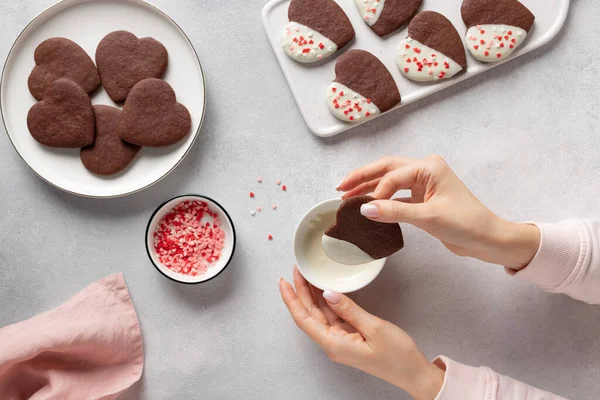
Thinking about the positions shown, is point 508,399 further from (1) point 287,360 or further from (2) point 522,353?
(1) point 287,360

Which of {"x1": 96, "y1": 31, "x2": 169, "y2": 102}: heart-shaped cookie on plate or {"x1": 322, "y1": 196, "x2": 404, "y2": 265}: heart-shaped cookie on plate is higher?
{"x1": 96, "y1": 31, "x2": 169, "y2": 102}: heart-shaped cookie on plate

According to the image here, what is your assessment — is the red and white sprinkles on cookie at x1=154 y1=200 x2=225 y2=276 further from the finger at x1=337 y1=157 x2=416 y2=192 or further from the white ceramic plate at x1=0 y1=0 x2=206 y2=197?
the finger at x1=337 y1=157 x2=416 y2=192

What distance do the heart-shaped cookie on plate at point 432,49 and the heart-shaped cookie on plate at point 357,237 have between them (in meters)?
0.41

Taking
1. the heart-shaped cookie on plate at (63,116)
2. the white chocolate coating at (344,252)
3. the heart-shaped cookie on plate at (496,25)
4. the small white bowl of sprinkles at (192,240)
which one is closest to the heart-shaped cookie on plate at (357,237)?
the white chocolate coating at (344,252)

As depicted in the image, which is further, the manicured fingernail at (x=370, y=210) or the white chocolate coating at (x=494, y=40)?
the white chocolate coating at (x=494, y=40)

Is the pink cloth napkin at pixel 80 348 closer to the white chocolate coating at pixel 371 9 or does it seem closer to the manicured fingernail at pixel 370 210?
the manicured fingernail at pixel 370 210

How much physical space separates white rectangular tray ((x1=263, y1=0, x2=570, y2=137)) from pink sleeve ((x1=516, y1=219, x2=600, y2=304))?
0.43 meters

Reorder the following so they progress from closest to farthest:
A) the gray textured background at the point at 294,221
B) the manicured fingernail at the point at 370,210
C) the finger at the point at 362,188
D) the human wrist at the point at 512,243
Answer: the manicured fingernail at the point at 370,210 → the human wrist at the point at 512,243 → the finger at the point at 362,188 → the gray textured background at the point at 294,221

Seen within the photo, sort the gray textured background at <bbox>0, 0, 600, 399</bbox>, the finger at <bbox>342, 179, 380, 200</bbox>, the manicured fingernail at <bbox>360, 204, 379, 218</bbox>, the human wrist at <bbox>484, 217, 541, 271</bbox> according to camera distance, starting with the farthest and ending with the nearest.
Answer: the gray textured background at <bbox>0, 0, 600, 399</bbox>
the finger at <bbox>342, 179, 380, 200</bbox>
the human wrist at <bbox>484, 217, 541, 271</bbox>
the manicured fingernail at <bbox>360, 204, 379, 218</bbox>

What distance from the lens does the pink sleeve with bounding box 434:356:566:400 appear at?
1.26 m

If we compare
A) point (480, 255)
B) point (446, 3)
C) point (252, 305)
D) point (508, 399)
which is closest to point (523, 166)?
point (480, 255)

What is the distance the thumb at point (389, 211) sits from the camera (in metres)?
1.11

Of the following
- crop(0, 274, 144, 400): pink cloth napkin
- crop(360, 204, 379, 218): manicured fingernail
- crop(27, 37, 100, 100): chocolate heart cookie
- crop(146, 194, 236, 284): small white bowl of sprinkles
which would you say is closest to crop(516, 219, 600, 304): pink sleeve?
crop(360, 204, 379, 218): manicured fingernail

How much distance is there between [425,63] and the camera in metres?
1.40
